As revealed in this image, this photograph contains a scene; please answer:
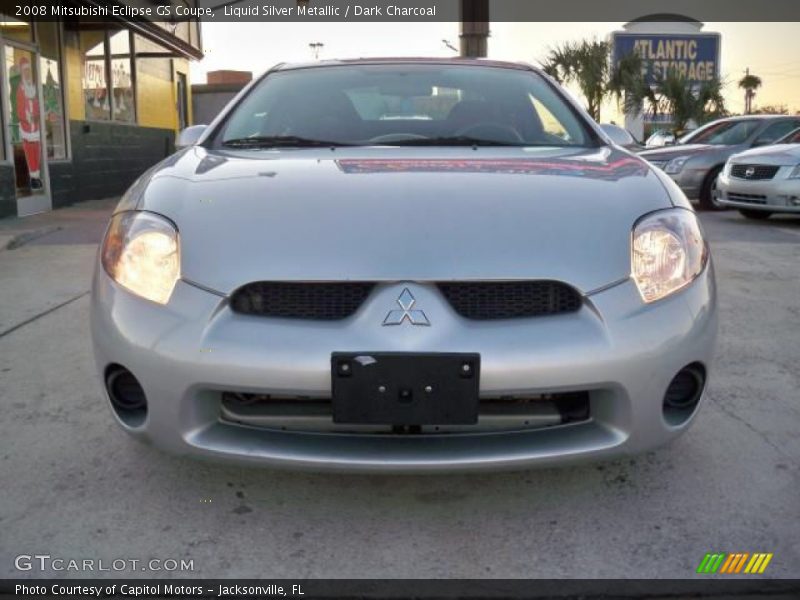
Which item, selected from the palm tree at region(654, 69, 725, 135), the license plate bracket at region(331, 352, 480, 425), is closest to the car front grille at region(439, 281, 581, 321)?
the license plate bracket at region(331, 352, 480, 425)

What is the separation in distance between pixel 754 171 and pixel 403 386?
8.14 m

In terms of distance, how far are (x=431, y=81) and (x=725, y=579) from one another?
7.23 ft

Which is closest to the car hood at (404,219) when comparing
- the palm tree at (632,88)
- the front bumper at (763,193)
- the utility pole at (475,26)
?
the front bumper at (763,193)

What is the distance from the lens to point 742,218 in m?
9.72

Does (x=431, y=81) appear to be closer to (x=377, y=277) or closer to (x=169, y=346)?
(x=377, y=277)

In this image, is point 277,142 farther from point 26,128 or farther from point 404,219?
point 26,128

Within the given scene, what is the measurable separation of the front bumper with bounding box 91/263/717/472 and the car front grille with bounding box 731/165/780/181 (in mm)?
7423

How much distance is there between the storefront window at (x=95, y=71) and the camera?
11.8m

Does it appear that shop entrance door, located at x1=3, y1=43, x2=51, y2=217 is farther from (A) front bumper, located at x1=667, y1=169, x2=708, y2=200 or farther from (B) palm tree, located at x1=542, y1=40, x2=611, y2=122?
(B) palm tree, located at x1=542, y1=40, x2=611, y2=122

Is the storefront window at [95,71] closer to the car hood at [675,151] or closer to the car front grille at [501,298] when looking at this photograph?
the car hood at [675,151]

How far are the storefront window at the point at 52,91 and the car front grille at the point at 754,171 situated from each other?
8.35 metres

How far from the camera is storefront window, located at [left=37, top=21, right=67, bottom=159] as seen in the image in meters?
10.4

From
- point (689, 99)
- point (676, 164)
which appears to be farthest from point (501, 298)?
point (689, 99)

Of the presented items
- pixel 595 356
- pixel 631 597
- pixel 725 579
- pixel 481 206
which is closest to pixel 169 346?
pixel 481 206
